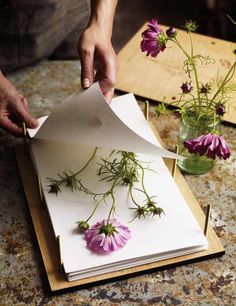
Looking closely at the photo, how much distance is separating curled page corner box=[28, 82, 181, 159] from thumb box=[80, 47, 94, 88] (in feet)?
0.38

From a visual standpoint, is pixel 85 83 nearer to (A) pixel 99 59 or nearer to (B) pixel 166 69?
(A) pixel 99 59

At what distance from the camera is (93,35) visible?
145 centimetres

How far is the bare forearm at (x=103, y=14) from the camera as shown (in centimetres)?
152

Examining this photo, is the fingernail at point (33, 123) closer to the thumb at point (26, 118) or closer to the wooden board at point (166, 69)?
the thumb at point (26, 118)

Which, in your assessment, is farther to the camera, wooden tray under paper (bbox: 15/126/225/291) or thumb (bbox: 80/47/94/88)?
thumb (bbox: 80/47/94/88)

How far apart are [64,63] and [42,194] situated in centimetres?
63

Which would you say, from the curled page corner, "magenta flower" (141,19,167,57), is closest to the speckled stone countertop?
the curled page corner

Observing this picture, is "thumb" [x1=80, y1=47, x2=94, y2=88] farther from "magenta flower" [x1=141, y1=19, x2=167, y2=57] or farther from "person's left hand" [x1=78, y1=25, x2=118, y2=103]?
"magenta flower" [x1=141, y1=19, x2=167, y2=57]

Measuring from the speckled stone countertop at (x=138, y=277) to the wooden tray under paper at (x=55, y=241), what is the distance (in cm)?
2

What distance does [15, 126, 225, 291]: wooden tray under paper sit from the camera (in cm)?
105

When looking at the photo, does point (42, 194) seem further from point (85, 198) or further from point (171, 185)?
point (171, 185)

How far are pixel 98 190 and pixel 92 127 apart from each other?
0.15m

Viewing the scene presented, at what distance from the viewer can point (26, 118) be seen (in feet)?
4.39

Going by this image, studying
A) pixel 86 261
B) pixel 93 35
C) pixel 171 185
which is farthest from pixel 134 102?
pixel 86 261
